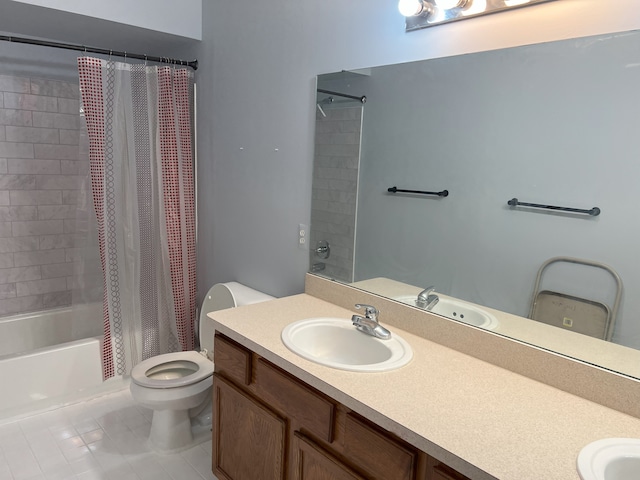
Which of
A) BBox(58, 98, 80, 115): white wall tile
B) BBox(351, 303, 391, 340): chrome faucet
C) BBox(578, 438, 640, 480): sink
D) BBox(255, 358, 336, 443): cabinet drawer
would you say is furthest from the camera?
BBox(58, 98, 80, 115): white wall tile

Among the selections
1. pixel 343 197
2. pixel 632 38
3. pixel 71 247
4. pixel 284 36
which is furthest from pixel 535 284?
pixel 71 247

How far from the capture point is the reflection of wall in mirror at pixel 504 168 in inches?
48.8

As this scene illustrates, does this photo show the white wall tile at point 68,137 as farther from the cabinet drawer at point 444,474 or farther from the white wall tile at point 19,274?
the cabinet drawer at point 444,474

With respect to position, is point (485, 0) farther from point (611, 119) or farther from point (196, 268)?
point (196, 268)

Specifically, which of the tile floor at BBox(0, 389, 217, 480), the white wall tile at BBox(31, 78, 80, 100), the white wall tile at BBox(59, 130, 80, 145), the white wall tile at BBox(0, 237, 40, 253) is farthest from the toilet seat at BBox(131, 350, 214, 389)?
the white wall tile at BBox(31, 78, 80, 100)

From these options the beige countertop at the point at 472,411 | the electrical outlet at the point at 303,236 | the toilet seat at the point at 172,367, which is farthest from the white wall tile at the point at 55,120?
the beige countertop at the point at 472,411

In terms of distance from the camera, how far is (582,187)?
4.27ft

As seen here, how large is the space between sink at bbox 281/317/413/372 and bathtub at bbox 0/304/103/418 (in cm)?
165

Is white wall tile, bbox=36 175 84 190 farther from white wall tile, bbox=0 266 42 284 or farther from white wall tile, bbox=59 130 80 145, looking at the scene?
white wall tile, bbox=0 266 42 284

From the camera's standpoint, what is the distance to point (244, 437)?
1.73 metres

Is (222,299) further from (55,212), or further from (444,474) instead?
(444,474)

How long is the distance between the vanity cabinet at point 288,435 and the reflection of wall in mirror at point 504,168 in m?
0.63

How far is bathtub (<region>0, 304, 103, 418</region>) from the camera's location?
98.4 inches

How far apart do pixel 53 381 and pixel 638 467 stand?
279cm
